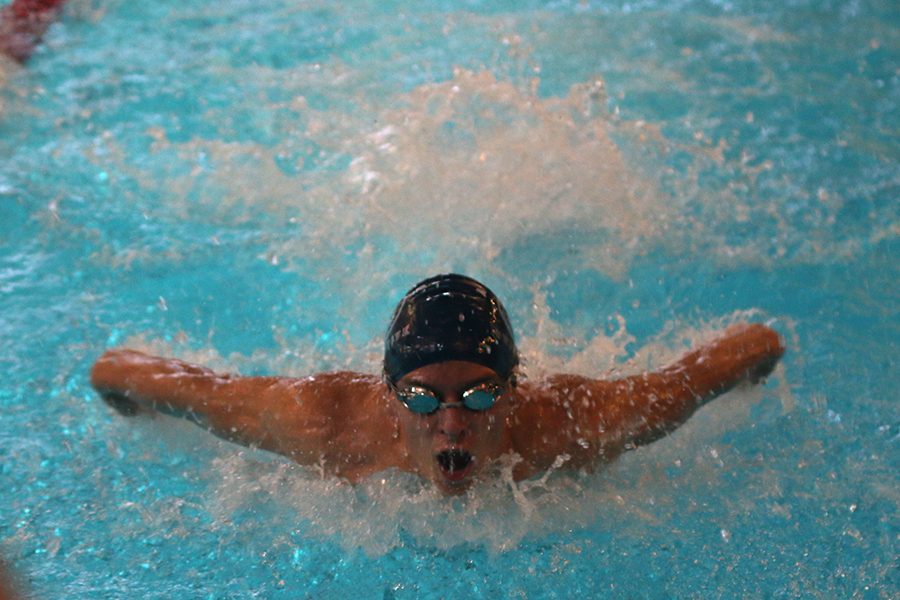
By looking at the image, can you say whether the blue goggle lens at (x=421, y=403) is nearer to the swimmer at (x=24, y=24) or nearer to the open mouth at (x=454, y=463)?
the open mouth at (x=454, y=463)

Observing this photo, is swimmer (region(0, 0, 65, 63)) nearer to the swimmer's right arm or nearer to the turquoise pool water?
the turquoise pool water

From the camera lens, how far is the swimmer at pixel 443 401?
2439 mm

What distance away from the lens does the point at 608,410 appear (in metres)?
2.70

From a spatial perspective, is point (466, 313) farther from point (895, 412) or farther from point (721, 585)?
point (895, 412)

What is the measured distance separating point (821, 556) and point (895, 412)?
0.75 meters

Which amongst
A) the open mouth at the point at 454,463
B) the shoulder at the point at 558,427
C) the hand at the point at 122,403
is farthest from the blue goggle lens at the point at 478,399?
the hand at the point at 122,403

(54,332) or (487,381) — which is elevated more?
(487,381)

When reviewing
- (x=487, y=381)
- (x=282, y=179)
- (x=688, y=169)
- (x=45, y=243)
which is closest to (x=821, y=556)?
(x=487, y=381)

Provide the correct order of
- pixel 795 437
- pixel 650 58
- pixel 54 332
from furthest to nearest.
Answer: pixel 650 58 → pixel 54 332 → pixel 795 437

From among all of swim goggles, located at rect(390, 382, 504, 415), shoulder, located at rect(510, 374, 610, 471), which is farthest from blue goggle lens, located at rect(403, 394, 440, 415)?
shoulder, located at rect(510, 374, 610, 471)

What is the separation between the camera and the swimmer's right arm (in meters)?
2.72

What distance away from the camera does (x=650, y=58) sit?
531 cm

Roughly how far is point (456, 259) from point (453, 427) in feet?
4.48

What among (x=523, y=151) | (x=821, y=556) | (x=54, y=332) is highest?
(x=523, y=151)
